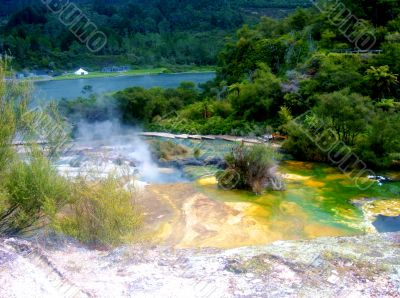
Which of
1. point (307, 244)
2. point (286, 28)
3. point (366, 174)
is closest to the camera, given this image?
point (307, 244)

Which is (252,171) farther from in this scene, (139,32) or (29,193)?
(139,32)

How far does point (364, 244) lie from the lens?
13492 mm

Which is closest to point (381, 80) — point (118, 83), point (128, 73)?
point (118, 83)

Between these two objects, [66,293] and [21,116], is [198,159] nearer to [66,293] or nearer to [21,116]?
[21,116]

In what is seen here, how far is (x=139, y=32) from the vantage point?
99.4m

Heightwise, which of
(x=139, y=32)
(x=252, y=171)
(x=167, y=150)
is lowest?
(x=167, y=150)

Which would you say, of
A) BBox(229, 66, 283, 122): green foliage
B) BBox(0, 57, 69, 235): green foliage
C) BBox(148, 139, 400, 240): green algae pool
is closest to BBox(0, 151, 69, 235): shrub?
BBox(0, 57, 69, 235): green foliage

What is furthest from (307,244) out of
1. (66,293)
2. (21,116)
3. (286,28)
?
(286,28)

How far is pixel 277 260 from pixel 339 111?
15251 millimetres

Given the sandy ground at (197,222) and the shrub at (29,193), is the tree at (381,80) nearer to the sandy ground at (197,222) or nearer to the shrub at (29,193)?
the sandy ground at (197,222)

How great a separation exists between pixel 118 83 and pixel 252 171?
A: 5228cm

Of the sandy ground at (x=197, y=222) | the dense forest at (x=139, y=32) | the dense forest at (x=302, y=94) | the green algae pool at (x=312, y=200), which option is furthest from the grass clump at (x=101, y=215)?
the dense forest at (x=139, y=32)

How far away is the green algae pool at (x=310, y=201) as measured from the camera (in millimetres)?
16672

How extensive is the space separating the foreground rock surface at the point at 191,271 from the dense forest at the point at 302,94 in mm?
13693
